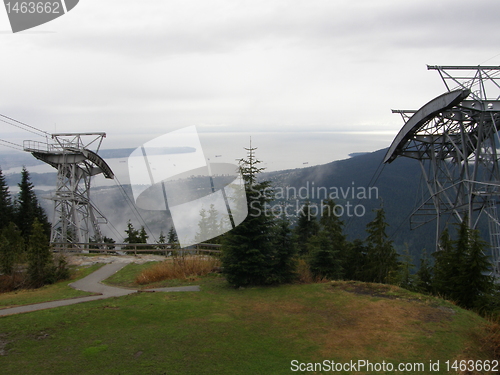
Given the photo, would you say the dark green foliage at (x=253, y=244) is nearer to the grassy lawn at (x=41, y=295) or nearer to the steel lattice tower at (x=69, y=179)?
the grassy lawn at (x=41, y=295)

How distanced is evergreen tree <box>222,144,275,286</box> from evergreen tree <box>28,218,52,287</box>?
781cm

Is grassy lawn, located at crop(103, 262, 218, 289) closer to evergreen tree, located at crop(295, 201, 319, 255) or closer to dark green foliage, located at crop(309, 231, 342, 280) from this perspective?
dark green foliage, located at crop(309, 231, 342, 280)

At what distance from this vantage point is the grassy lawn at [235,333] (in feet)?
20.0

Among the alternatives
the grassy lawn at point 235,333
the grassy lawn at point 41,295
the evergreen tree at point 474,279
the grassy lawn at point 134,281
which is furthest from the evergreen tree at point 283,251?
the grassy lawn at point 41,295

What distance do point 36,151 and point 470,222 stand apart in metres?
31.1

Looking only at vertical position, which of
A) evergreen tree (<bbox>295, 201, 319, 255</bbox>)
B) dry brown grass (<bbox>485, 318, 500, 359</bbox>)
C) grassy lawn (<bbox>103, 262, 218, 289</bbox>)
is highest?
dry brown grass (<bbox>485, 318, 500, 359</bbox>)

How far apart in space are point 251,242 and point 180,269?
4106mm

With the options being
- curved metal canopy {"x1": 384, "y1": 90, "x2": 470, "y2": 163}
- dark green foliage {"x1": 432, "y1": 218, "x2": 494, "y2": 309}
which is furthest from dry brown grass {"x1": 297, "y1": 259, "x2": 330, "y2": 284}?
curved metal canopy {"x1": 384, "y1": 90, "x2": 470, "y2": 163}

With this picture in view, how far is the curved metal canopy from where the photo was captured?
17.5 meters

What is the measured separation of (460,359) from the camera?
6.19 meters

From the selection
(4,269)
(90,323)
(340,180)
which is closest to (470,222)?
(90,323)

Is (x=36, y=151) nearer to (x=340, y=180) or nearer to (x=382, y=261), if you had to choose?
(x=382, y=261)

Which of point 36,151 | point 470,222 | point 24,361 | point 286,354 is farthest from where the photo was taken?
point 36,151

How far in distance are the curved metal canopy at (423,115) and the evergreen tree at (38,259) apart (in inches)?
769
